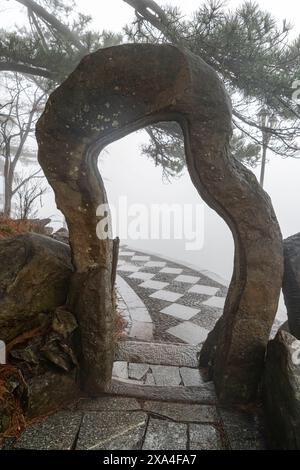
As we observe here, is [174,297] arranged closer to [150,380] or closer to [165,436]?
[150,380]

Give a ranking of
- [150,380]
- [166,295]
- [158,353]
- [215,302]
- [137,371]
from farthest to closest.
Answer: [166,295], [215,302], [158,353], [137,371], [150,380]

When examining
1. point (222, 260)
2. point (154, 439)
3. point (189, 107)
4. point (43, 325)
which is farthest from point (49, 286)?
point (222, 260)

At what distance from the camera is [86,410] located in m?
1.81

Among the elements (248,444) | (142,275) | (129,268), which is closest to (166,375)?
(248,444)

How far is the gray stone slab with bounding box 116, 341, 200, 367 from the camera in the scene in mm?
2613

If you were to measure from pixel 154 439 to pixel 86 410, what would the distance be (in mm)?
475

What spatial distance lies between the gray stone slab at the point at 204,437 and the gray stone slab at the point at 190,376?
472 millimetres

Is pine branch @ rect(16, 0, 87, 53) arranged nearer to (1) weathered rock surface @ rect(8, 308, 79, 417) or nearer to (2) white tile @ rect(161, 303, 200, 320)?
(2) white tile @ rect(161, 303, 200, 320)

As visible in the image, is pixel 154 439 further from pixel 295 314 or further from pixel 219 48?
pixel 219 48

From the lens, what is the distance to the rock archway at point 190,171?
5.68 feet

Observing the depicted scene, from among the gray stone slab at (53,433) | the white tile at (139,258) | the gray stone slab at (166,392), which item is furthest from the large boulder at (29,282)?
the white tile at (139,258)

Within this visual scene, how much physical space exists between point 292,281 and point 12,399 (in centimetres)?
195

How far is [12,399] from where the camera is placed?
1705 mm

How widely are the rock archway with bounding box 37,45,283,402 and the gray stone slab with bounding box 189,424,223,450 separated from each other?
0.28 metres
